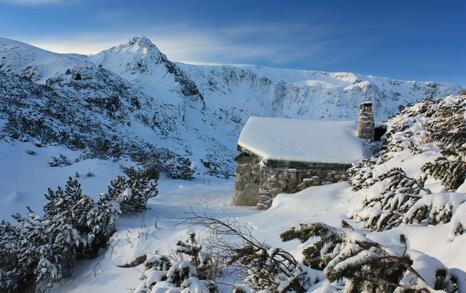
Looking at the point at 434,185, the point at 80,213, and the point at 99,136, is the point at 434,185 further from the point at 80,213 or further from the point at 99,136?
the point at 99,136

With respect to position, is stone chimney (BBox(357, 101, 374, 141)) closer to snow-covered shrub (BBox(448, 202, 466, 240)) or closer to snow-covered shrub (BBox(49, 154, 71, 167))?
snow-covered shrub (BBox(49, 154, 71, 167))

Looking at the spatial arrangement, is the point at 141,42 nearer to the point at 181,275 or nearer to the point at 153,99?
the point at 153,99

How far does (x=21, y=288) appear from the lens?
7.88 metres

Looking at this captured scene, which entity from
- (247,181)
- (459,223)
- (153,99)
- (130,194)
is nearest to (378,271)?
(459,223)

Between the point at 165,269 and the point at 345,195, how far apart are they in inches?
234

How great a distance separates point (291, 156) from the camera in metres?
12.2

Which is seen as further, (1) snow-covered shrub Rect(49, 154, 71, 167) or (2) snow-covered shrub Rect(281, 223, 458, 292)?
(1) snow-covered shrub Rect(49, 154, 71, 167)

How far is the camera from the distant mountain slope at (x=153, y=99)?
27384mm

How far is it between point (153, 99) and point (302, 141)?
88.1ft

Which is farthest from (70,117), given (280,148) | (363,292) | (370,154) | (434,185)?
(363,292)

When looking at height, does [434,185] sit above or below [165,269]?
above

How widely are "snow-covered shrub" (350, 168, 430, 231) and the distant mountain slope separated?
670 inches

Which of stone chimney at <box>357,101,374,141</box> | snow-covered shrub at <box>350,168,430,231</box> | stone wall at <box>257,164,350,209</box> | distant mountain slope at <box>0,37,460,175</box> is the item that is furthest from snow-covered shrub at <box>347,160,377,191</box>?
distant mountain slope at <box>0,37,460,175</box>

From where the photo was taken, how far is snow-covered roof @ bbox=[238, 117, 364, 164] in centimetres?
1220
